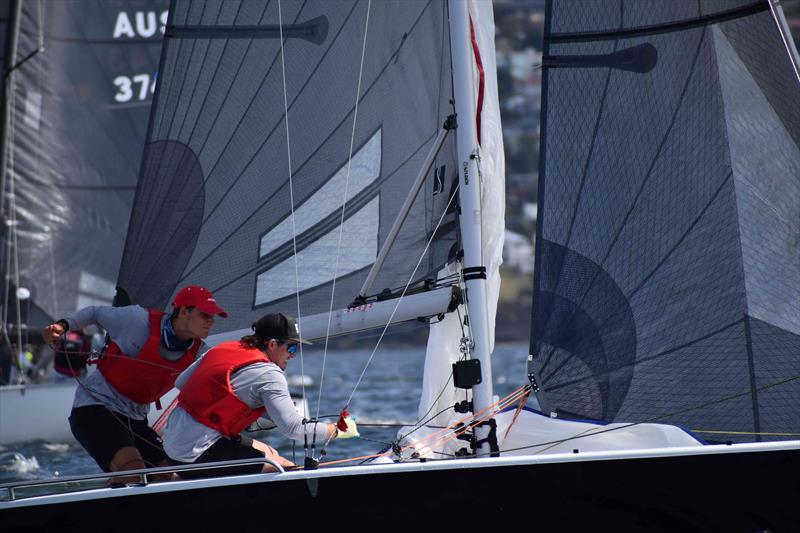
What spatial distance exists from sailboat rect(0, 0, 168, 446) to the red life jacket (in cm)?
851

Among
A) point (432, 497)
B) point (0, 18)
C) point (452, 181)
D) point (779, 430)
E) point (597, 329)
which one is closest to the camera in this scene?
point (432, 497)

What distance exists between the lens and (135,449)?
4.62 m

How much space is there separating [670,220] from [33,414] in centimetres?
718

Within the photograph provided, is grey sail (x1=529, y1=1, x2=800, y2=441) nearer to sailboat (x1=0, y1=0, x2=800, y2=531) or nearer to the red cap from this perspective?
sailboat (x1=0, y1=0, x2=800, y2=531)

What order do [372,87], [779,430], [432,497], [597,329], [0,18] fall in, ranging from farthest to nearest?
[0,18] < [372,87] < [597,329] < [779,430] < [432,497]

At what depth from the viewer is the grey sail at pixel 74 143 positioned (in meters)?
12.6

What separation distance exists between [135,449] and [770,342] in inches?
98.9

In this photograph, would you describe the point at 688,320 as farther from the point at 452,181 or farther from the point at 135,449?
the point at 135,449

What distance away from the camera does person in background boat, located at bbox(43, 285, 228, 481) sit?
462 centimetres

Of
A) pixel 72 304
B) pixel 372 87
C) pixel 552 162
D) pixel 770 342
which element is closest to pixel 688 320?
pixel 770 342

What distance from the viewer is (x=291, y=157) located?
19.1 ft

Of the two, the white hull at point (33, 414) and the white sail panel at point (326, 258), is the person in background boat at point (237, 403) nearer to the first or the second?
the white sail panel at point (326, 258)

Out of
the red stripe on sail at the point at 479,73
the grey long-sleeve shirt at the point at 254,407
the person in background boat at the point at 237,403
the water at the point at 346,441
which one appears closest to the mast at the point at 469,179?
the red stripe on sail at the point at 479,73

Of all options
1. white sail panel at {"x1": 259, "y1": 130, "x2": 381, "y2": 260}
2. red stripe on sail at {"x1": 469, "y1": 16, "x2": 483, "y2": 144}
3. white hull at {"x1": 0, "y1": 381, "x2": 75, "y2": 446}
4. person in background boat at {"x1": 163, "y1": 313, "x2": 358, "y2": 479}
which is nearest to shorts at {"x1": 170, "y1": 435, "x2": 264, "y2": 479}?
person in background boat at {"x1": 163, "y1": 313, "x2": 358, "y2": 479}
